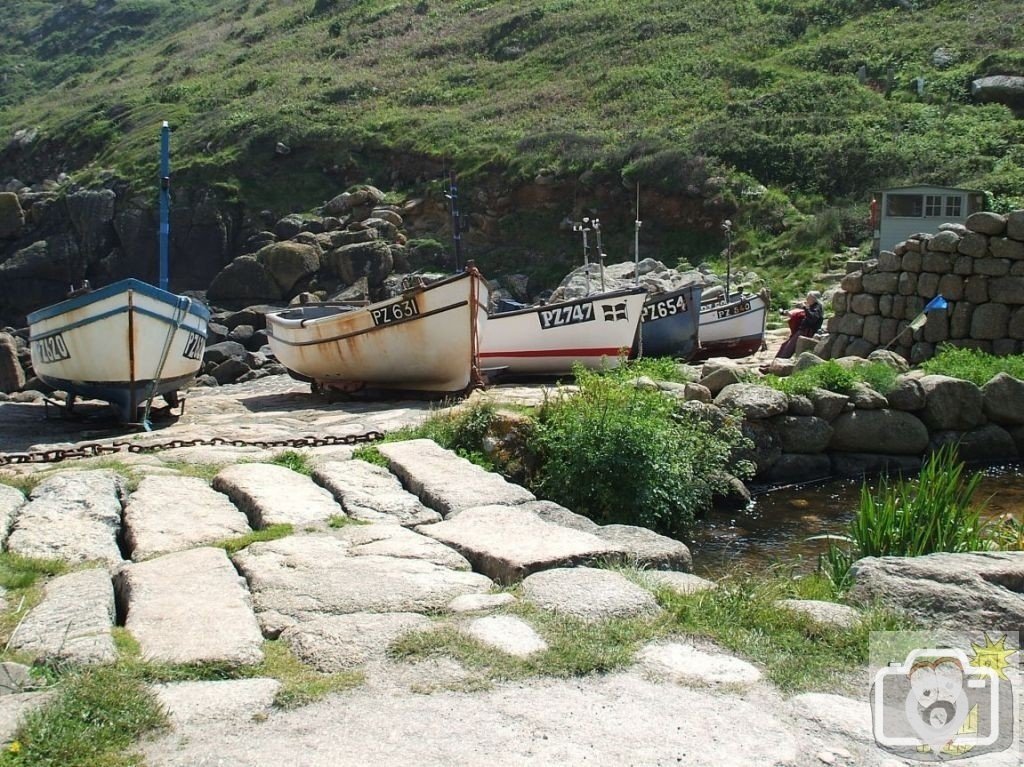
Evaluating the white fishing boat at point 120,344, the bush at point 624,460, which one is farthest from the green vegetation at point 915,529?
the white fishing boat at point 120,344

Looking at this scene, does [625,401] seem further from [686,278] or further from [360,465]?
[686,278]

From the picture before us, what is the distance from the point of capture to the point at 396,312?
13492mm

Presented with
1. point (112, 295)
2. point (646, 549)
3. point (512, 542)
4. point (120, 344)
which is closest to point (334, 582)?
point (512, 542)

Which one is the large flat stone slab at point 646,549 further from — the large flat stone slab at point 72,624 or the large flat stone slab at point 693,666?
the large flat stone slab at point 72,624

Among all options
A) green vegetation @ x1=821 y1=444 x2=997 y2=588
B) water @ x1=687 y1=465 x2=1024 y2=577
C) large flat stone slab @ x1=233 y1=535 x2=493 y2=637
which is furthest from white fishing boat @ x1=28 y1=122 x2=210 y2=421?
green vegetation @ x1=821 y1=444 x2=997 y2=588

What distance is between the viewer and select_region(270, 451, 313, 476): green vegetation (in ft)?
25.2

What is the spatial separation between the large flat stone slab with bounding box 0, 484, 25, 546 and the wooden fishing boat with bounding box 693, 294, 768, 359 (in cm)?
1338

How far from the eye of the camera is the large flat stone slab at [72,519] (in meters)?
5.58

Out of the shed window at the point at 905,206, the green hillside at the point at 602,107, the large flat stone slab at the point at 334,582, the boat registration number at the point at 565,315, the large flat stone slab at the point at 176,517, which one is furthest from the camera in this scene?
the green hillside at the point at 602,107

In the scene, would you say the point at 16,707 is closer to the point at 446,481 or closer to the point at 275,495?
the point at 275,495

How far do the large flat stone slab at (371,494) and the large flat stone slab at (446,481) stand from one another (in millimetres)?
81

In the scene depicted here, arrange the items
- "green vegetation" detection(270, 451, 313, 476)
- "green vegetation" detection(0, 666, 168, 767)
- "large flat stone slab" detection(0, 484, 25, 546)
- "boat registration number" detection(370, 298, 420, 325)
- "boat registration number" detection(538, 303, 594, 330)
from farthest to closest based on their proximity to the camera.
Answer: "boat registration number" detection(538, 303, 594, 330) → "boat registration number" detection(370, 298, 420, 325) → "green vegetation" detection(270, 451, 313, 476) → "large flat stone slab" detection(0, 484, 25, 546) → "green vegetation" detection(0, 666, 168, 767)

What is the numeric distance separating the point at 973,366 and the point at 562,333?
214 inches

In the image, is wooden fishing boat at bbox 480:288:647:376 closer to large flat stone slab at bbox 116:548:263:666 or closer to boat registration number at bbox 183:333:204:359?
boat registration number at bbox 183:333:204:359
